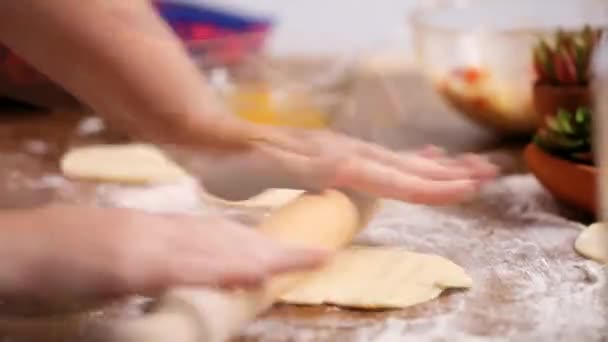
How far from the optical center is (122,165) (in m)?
0.99

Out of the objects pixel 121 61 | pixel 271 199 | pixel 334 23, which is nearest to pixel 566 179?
pixel 271 199

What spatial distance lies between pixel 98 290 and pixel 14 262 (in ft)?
0.17

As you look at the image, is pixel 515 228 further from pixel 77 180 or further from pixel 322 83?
pixel 322 83

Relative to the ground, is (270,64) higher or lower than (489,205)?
higher

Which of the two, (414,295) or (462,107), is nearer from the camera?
(414,295)

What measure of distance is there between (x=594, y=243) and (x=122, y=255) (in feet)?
1.35

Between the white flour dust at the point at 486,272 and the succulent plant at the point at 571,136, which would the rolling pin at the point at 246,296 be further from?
the succulent plant at the point at 571,136

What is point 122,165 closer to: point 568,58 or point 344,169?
point 344,169

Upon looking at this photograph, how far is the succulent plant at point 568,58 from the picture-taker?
0.93 metres

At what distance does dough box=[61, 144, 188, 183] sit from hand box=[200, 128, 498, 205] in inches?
6.8

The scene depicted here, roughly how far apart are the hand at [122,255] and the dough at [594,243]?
0.28 metres

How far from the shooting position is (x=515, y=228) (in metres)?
0.82

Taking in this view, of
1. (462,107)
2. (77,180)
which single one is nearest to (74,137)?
(77,180)

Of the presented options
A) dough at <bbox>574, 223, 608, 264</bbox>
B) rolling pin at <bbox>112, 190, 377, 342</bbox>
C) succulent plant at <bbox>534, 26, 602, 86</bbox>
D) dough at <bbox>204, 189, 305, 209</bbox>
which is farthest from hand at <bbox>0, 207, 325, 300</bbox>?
succulent plant at <bbox>534, 26, 602, 86</bbox>
